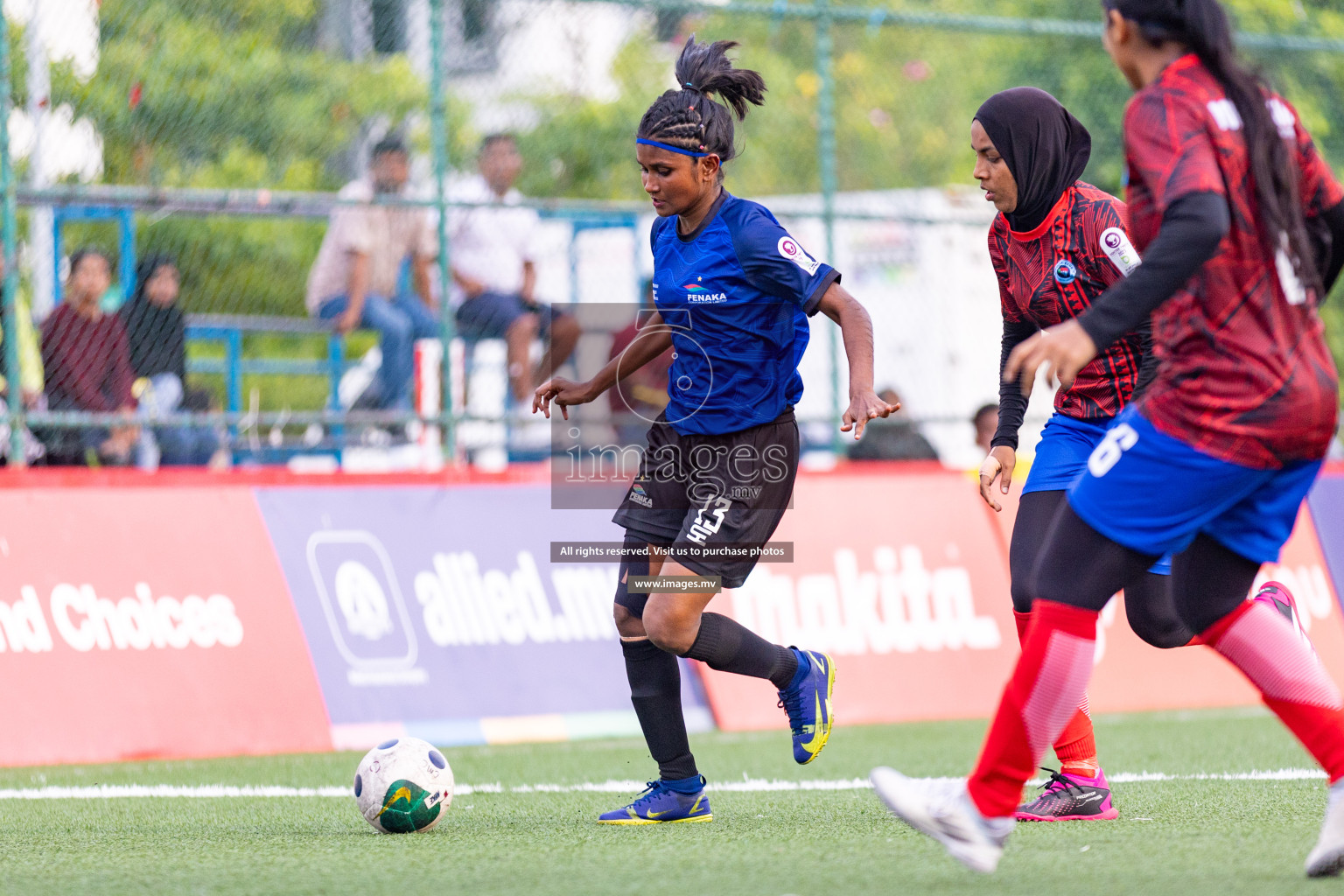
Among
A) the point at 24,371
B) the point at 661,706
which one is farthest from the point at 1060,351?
the point at 24,371

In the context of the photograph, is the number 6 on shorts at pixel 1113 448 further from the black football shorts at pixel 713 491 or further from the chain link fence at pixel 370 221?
the chain link fence at pixel 370 221

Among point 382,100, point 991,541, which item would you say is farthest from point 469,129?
point 991,541

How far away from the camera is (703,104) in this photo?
5.19 metres

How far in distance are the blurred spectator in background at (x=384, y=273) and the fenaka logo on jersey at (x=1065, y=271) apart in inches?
207

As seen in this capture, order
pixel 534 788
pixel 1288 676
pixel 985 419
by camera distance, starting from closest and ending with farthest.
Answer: pixel 1288 676 → pixel 534 788 → pixel 985 419

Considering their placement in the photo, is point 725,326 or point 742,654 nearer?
point 725,326

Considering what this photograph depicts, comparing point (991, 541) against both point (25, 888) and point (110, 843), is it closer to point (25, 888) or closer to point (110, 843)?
point (110, 843)

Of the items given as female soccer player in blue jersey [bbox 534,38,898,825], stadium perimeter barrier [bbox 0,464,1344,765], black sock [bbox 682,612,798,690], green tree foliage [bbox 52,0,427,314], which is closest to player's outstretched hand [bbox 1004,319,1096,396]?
female soccer player in blue jersey [bbox 534,38,898,825]

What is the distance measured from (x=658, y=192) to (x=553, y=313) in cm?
523

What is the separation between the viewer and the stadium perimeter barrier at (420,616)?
755cm

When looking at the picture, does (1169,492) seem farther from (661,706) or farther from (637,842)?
(661,706)

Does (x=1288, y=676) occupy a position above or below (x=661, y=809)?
above

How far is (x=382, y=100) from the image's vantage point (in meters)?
12.9

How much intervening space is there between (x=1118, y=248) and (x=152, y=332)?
5.97 metres
